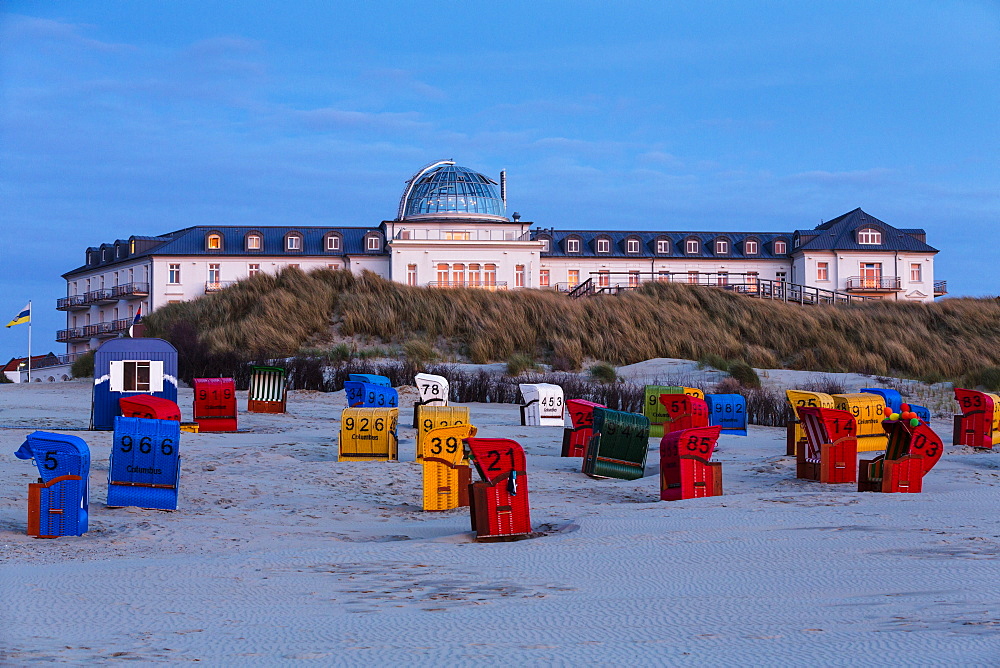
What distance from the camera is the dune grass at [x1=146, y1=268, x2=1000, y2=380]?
36.7m

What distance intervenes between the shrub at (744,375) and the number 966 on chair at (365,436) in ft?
53.6

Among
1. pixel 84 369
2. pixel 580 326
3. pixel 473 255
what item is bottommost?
pixel 84 369

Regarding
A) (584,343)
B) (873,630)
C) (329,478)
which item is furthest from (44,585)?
(584,343)

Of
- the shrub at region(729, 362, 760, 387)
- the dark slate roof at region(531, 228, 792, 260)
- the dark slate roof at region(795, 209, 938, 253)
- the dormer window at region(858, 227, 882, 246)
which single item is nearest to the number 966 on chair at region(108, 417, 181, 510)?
the shrub at region(729, 362, 760, 387)

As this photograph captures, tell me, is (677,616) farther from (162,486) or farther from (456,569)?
(162,486)

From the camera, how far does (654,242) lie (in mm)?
74750

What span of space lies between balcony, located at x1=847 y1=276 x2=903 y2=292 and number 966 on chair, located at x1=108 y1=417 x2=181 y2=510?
68.3 metres

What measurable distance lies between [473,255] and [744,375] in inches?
1693

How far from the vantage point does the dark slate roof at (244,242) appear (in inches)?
2810

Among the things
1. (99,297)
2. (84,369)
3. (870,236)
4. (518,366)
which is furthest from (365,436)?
(870,236)

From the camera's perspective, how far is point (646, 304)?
40.4m

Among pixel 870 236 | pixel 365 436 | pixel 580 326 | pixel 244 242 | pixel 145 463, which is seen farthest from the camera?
pixel 870 236

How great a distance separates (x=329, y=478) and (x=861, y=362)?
91.7 feet

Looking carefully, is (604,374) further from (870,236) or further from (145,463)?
(870,236)
